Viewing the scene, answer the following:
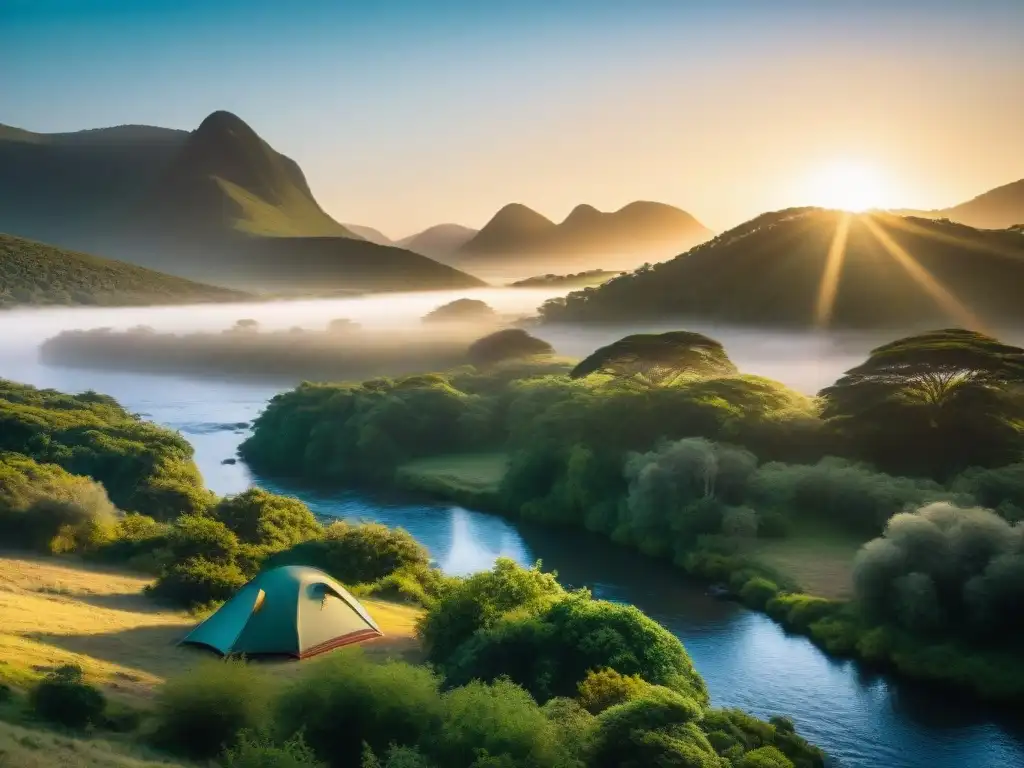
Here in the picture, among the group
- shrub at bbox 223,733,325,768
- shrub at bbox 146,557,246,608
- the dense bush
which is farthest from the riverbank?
shrub at bbox 223,733,325,768

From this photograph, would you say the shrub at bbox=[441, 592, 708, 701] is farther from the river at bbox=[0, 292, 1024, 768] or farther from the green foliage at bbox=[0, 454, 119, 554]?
the green foliage at bbox=[0, 454, 119, 554]

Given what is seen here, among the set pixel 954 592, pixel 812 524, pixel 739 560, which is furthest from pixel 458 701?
pixel 812 524

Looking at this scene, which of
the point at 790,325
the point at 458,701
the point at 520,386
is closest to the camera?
the point at 458,701

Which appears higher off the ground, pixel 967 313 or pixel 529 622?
pixel 967 313

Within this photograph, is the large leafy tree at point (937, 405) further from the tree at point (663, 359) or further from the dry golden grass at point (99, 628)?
the dry golden grass at point (99, 628)

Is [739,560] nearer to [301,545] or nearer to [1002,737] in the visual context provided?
[1002,737]

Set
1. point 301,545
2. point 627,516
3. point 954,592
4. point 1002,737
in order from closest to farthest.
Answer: point 1002,737
point 954,592
point 301,545
point 627,516

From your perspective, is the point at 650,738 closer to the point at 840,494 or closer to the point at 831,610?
the point at 831,610
